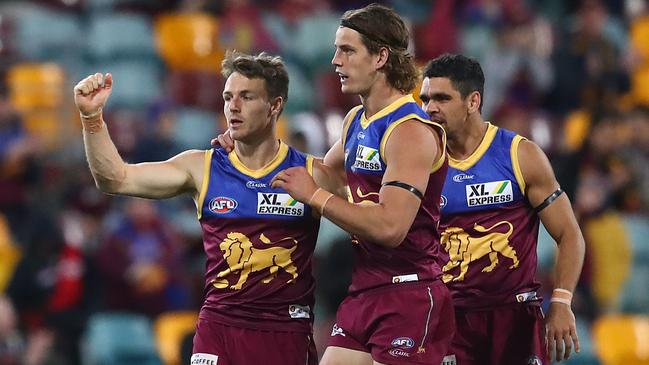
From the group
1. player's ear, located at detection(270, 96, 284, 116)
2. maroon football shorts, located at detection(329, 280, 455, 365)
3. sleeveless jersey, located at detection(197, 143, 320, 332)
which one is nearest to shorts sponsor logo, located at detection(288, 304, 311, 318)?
sleeveless jersey, located at detection(197, 143, 320, 332)

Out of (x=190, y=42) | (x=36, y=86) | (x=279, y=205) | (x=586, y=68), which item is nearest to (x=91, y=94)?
(x=279, y=205)

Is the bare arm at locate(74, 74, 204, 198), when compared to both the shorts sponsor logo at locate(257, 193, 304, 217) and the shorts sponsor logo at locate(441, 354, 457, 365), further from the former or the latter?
the shorts sponsor logo at locate(441, 354, 457, 365)

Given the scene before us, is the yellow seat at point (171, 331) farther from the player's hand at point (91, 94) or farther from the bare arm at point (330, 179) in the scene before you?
the player's hand at point (91, 94)

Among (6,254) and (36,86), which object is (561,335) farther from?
(36,86)

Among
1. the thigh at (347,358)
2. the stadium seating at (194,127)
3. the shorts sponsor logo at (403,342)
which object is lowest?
the thigh at (347,358)

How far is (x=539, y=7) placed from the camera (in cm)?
1658

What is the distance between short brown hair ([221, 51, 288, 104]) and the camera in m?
6.96

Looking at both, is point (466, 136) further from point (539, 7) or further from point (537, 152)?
point (539, 7)

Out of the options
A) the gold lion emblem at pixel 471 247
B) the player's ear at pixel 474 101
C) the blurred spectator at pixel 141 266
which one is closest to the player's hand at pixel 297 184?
the gold lion emblem at pixel 471 247

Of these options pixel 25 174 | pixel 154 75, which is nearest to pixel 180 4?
pixel 154 75

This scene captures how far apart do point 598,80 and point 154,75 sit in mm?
4894

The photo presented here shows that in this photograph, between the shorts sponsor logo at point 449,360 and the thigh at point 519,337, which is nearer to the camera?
the shorts sponsor logo at point 449,360

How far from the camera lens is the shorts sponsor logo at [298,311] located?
22.5 ft

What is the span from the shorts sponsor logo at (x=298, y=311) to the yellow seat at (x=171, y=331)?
3.83 meters
